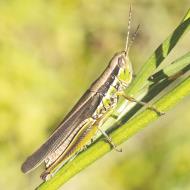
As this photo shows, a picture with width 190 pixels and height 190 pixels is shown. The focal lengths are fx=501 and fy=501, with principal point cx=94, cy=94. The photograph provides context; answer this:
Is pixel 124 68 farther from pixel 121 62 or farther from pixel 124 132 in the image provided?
pixel 124 132

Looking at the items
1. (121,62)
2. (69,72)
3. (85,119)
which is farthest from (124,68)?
(69,72)

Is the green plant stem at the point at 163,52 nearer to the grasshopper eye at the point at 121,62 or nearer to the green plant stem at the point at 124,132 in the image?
the green plant stem at the point at 124,132

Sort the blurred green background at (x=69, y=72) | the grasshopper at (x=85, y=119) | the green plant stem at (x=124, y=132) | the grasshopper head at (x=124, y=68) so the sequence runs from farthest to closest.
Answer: the blurred green background at (x=69, y=72)
the grasshopper head at (x=124, y=68)
the grasshopper at (x=85, y=119)
the green plant stem at (x=124, y=132)

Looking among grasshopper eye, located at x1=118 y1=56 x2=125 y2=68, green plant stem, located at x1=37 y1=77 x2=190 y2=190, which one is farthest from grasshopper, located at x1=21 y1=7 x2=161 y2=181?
green plant stem, located at x1=37 y1=77 x2=190 y2=190

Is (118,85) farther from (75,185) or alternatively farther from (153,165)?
(75,185)

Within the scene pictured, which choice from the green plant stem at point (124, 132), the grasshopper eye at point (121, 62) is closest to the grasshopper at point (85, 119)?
the grasshopper eye at point (121, 62)

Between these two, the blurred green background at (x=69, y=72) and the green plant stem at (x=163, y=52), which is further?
the blurred green background at (x=69, y=72)

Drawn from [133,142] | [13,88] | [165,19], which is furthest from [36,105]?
[165,19]
